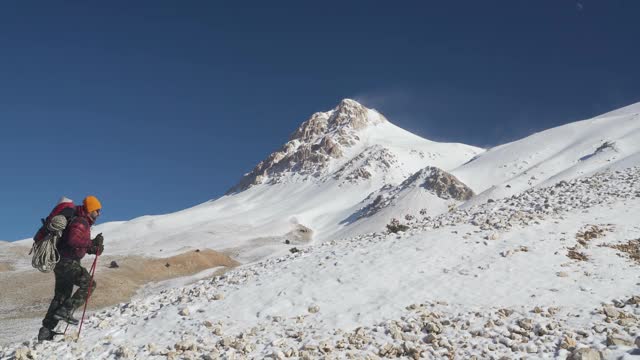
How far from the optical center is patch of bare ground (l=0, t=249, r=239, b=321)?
40.5m

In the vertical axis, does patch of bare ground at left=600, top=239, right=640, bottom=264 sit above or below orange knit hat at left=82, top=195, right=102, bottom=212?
below

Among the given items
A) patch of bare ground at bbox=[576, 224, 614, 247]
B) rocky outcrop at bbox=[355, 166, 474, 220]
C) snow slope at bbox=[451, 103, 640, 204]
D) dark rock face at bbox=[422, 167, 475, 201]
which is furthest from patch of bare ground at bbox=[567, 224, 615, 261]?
dark rock face at bbox=[422, 167, 475, 201]

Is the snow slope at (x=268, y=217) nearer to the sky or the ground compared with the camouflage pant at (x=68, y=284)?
nearer to the sky

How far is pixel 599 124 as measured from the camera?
5413 inches

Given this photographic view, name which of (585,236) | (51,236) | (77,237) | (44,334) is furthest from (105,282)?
(585,236)

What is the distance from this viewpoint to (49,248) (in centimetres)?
1102

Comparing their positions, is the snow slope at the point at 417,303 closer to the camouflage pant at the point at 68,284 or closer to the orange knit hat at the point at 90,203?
the camouflage pant at the point at 68,284

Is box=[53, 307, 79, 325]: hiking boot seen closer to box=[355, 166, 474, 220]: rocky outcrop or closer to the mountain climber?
the mountain climber

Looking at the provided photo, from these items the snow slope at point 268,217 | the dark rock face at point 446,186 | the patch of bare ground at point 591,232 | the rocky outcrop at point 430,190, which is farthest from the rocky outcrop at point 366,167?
the patch of bare ground at point 591,232

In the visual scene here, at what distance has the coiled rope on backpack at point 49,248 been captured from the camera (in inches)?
428

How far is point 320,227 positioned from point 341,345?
126288 millimetres

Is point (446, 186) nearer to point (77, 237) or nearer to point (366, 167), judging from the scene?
point (366, 167)

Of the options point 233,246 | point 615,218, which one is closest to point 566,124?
point 233,246

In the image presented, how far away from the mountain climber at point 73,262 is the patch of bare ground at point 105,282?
29513mm
